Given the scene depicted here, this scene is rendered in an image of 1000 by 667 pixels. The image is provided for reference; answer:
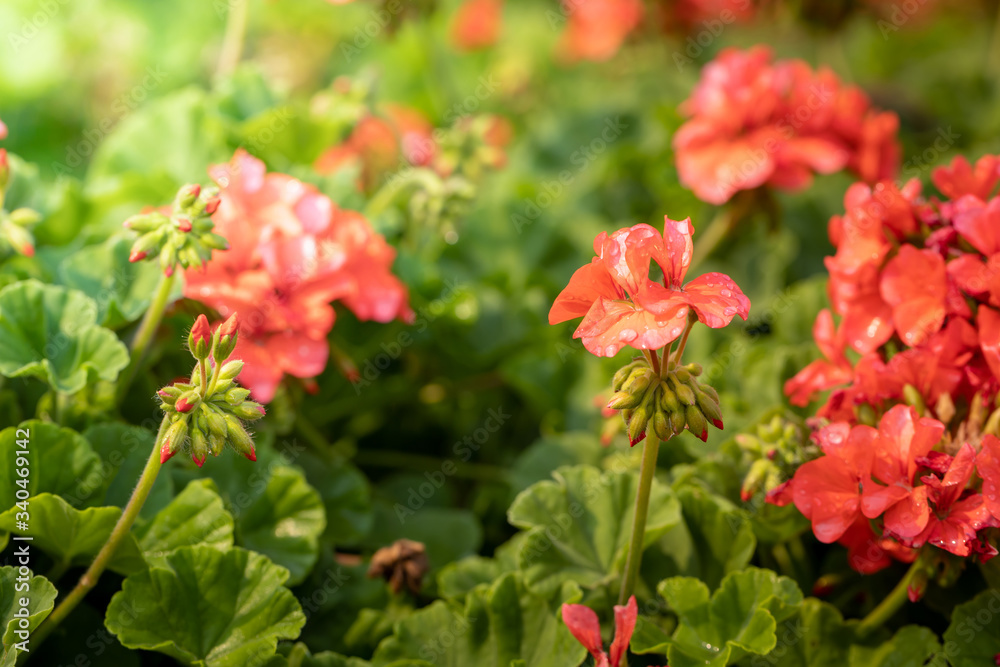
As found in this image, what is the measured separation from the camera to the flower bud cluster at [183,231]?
3.94ft

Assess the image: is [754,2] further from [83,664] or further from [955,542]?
[83,664]

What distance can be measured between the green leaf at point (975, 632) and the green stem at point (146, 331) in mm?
1158

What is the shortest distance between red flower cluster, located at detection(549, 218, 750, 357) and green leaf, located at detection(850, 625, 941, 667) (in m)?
0.60

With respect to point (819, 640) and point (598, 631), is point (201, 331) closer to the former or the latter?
point (598, 631)

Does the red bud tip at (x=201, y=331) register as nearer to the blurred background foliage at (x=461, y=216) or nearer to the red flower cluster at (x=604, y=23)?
the blurred background foliage at (x=461, y=216)

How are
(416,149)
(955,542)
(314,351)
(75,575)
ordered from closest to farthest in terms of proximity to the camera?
(955,542) < (75,575) < (314,351) < (416,149)

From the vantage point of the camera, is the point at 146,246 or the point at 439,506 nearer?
the point at 146,246

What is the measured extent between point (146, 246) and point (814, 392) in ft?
3.46

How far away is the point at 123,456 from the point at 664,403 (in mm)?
819

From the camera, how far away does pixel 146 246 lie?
1.21m

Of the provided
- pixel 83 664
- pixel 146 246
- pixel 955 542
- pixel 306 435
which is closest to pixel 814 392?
pixel 955 542

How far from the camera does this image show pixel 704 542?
4.63 ft

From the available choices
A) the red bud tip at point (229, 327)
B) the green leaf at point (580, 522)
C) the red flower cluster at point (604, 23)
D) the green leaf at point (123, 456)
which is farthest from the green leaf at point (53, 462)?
the red flower cluster at point (604, 23)

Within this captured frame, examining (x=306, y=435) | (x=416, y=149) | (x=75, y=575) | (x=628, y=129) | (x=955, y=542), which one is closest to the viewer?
(x=955, y=542)
